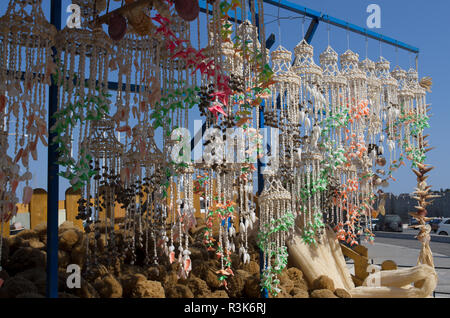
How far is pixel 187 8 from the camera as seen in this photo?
2148 millimetres

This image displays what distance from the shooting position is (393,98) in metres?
6.05

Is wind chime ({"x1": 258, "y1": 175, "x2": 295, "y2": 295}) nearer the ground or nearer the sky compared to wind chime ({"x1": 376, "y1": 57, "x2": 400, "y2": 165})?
nearer the ground

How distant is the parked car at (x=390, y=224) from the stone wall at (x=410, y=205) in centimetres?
169

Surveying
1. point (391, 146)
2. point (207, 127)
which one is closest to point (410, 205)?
point (391, 146)

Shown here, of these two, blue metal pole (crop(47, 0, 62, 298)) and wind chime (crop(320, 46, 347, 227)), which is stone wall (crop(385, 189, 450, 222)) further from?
blue metal pole (crop(47, 0, 62, 298))

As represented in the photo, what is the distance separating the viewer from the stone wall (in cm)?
2425

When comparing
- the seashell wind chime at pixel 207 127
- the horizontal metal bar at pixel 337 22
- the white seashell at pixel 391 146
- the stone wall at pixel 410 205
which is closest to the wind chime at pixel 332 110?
the seashell wind chime at pixel 207 127

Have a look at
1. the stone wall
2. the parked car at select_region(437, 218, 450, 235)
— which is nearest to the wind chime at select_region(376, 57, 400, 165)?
the parked car at select_region(437, 218, 450, 235)

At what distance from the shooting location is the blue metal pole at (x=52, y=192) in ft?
8.34

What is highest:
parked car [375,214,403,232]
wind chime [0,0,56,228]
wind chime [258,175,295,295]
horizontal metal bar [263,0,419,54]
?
horizontal metal bar [263,0,419,54]

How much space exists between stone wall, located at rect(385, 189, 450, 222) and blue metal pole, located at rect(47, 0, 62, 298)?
918 inches

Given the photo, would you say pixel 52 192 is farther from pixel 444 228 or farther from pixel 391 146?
pixel 444 228

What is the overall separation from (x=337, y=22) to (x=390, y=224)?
18386mm
